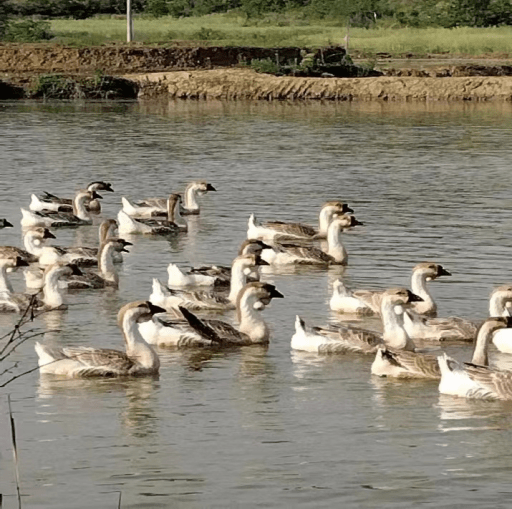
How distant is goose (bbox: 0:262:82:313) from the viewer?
1820cm

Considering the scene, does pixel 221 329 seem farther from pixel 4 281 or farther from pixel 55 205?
pixel 55 205

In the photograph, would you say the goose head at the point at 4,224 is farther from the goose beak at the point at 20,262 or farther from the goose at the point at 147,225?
the goose beak at the point at 20,262

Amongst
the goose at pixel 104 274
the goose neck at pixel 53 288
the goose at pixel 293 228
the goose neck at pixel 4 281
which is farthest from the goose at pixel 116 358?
the goose at pixel 293 228

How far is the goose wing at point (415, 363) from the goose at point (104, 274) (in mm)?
5770

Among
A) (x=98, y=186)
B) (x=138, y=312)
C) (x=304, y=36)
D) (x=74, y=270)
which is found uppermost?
(x=304, y=36)

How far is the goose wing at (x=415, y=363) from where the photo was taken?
15172mm

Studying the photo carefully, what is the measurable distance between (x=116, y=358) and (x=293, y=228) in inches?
383

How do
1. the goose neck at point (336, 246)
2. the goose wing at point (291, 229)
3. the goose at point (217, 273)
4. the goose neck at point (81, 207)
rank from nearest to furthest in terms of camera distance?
the goose at point (217, 273)
the goose neck at point (336, 246)
the goose wing at point (291, 229)
the goose neck at point (81, 207)

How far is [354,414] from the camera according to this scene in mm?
13984

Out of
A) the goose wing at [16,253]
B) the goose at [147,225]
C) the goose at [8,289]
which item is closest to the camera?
the goose at [8,289]

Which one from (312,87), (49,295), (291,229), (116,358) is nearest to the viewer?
(116,358)

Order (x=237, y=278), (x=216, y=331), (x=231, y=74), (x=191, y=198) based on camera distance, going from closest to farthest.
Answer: (x=216, y=331), (x=237, y=278), (x=191, y=198), (x=231, y=74)

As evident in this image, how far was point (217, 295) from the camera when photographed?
18.9 meters

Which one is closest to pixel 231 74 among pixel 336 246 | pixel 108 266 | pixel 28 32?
pixel 28 32
